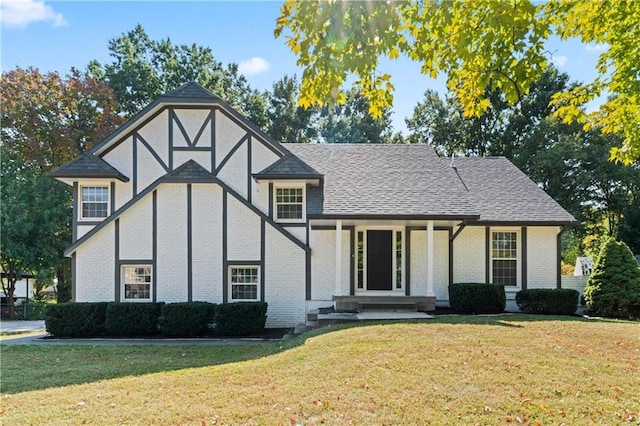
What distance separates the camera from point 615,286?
14062 millimetres

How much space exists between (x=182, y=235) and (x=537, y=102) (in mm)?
30860

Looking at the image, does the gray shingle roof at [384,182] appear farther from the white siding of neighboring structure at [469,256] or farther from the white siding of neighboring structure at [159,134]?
the white siding of neighboring structure at [159,134]

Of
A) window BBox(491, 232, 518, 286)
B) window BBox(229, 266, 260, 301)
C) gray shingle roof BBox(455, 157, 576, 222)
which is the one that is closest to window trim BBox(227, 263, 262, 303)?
window BBox(229, 266, 260, 301)

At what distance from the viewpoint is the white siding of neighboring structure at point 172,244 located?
46.1 ft

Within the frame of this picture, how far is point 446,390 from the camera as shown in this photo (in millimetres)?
5973

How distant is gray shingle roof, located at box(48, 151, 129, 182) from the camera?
1419 cm

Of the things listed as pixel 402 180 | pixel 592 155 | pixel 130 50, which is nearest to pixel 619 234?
pixel 592 155

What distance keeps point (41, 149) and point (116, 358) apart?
2060 centimetres

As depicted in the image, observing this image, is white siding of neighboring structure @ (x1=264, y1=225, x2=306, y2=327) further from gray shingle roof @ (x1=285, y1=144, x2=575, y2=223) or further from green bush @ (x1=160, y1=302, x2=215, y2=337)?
green bush @ (x1=160, y1=302, x2=215, y2=337)

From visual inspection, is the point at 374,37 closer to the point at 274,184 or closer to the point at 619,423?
the point at 619,423

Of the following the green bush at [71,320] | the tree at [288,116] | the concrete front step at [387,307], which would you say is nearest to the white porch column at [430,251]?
the concrete front step at [387,307]

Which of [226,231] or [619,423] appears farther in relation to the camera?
[226,231]

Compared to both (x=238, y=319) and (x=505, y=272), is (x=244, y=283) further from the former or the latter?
(x=505, y=272)

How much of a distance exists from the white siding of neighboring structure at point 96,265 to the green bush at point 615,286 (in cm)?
1641
